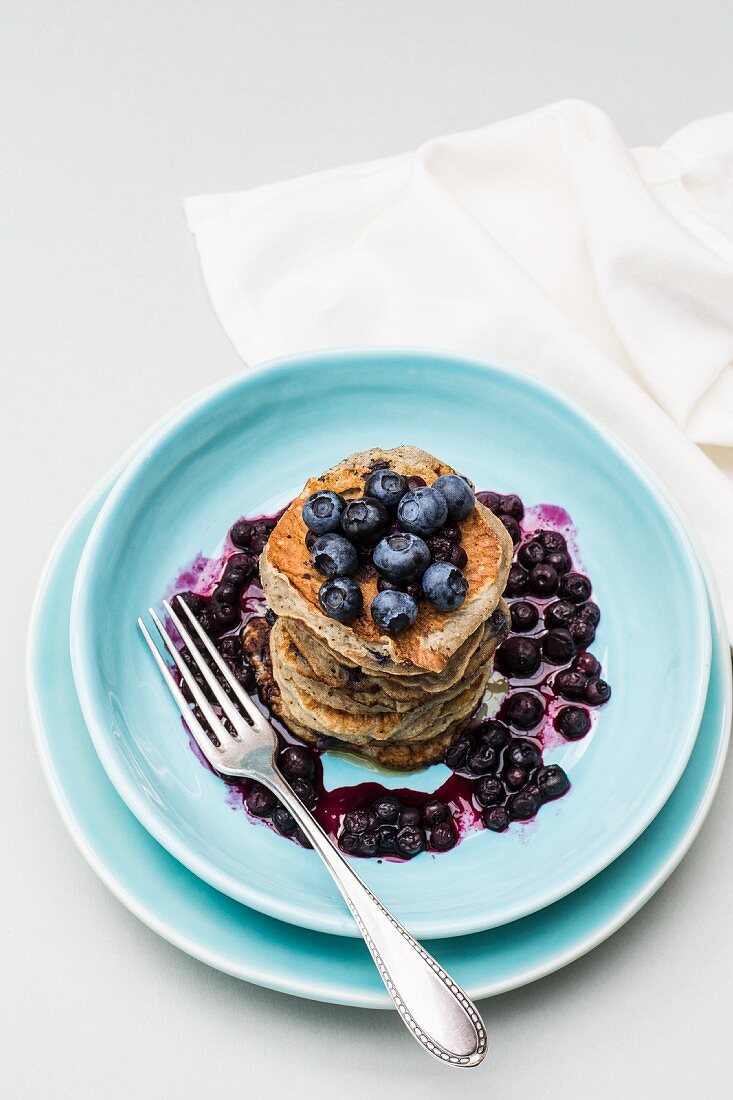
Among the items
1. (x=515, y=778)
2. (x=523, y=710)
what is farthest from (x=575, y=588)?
(x=515, y=778)

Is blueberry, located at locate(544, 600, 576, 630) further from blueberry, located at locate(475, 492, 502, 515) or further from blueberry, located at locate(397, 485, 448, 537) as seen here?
blueberry, located at locate(397, 485, 448, 537)

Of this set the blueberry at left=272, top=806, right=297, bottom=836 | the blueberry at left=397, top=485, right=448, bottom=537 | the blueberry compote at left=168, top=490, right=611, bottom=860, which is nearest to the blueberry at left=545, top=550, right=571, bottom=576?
the blueberry compote at left=168, top=490, right=611, bottom=860

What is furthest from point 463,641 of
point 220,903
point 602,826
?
point 220,903

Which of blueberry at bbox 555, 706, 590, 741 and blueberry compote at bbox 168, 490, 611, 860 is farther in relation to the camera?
blueberry at bbox 555, 706, 590, 741

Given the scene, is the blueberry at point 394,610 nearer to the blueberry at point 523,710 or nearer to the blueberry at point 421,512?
the blueberry at point 421,512

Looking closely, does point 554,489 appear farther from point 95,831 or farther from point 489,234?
point 95,831
